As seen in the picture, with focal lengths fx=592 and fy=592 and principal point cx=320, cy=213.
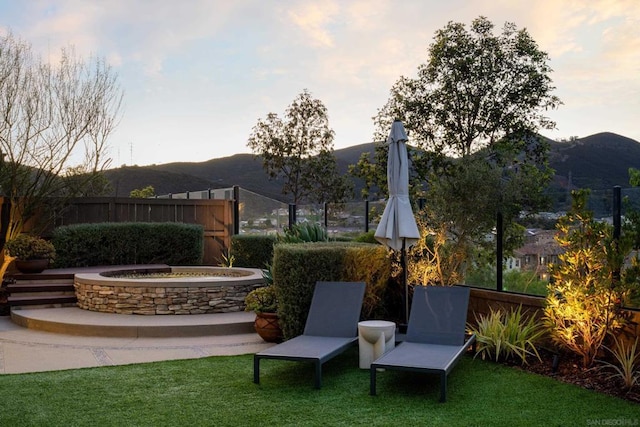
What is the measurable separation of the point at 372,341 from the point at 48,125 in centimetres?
973

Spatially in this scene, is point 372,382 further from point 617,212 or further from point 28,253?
point 28,253

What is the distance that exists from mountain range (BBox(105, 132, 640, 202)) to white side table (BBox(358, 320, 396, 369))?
2085cm

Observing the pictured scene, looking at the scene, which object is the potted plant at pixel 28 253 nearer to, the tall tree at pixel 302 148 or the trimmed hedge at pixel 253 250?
the trimmed hedge at pixel 253 250

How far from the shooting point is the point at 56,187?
13219 millimetres

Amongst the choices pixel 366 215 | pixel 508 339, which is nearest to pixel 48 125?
pixel 366 215

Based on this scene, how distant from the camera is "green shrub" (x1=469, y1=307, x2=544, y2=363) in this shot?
6.57 m

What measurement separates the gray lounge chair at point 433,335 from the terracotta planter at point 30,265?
7998 mm

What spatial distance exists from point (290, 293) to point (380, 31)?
8.10 metres

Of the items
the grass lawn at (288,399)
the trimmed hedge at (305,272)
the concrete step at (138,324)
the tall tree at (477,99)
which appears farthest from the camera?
the tall tree at (477,99)

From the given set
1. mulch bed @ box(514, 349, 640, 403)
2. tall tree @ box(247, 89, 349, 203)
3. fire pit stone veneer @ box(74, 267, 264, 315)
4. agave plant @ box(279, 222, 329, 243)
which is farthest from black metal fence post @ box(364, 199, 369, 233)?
tall tree @ box(247, 89, 349, 203)

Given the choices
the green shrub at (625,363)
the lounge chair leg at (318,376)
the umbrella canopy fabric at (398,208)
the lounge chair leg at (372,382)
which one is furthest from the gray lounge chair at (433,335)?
the green shrub at (625,363)

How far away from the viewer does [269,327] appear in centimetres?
764

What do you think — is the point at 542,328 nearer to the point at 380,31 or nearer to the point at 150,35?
the point at 380,31

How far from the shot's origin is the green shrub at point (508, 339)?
259 inches
